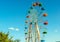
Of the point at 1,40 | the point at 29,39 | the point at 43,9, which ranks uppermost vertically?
the point at 43,9

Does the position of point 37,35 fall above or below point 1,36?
above

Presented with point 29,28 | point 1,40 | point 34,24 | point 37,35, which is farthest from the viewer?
point 29,28

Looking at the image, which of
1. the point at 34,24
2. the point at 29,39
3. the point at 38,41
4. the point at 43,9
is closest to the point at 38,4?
the point at 43,9

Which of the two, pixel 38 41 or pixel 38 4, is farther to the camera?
pixel 38 4

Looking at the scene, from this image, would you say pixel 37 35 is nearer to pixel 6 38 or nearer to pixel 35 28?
pixel 35 28

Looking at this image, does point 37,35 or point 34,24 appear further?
point 34,24

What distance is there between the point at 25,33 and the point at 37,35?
10675 millimetres

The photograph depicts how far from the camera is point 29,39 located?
189ft

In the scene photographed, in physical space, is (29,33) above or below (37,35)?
above

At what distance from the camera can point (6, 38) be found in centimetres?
3291

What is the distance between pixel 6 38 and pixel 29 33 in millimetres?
25537

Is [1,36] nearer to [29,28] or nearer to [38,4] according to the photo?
[38,4]

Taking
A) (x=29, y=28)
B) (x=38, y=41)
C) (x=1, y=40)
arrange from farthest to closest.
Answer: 1. (x=29, y=28)
2. (x=38, y=41)
3. (x=1, y=40)

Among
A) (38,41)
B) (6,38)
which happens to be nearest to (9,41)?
(6,38)
